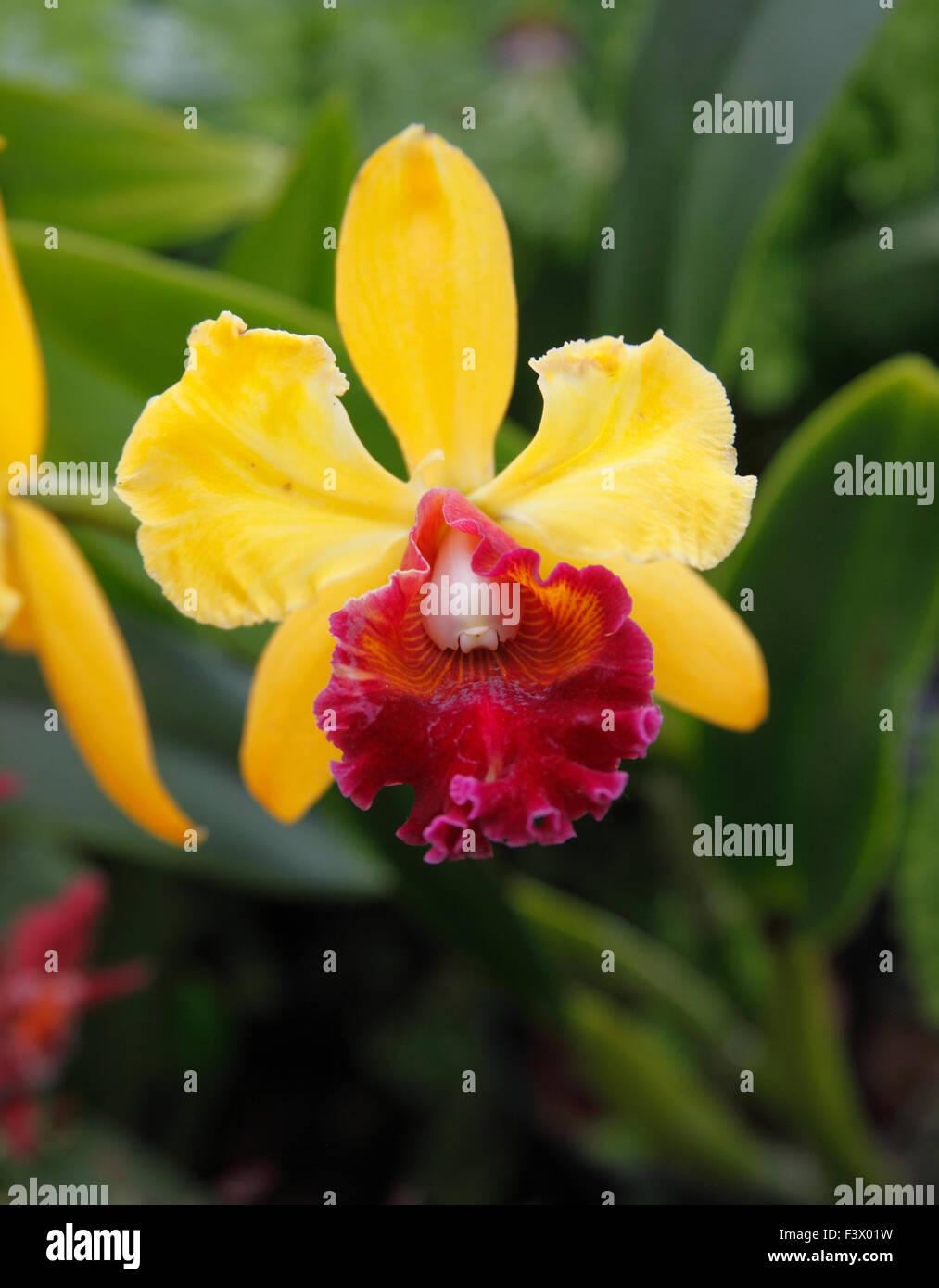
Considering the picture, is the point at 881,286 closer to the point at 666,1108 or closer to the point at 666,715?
the point at 666,715

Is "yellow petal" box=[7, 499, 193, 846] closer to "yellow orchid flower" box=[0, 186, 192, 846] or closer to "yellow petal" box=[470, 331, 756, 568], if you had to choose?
"yellow orchid flower" box=[0, 186, 192, 846]

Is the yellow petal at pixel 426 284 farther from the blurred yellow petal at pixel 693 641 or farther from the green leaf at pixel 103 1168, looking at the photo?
the green leaf at pixel 103 1168

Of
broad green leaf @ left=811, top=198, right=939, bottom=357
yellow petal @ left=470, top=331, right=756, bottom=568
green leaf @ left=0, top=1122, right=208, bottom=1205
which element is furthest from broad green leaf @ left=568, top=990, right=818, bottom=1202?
broad green leaf @ left=811, top=198, right=939, bottom=357

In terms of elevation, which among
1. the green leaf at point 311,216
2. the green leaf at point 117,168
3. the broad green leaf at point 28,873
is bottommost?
the broad green leaf at point 28,873

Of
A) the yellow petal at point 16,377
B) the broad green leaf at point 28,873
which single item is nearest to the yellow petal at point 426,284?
the yellow petal at point 16,377

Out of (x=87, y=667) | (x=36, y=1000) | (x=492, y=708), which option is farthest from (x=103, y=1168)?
(x=492, y=708)
